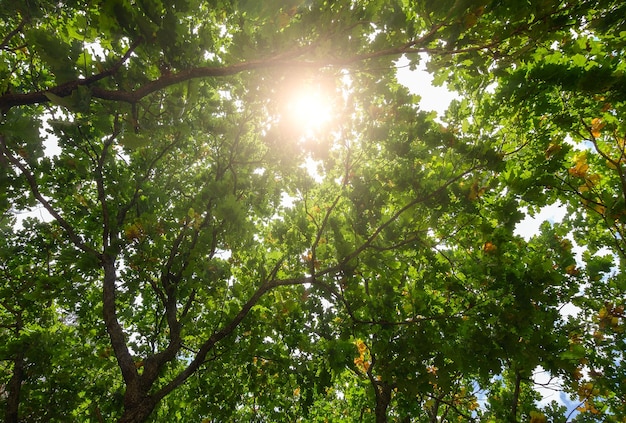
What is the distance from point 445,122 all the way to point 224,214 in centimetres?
404

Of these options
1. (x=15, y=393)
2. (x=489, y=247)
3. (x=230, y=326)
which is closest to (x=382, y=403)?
(x=230, y=326)

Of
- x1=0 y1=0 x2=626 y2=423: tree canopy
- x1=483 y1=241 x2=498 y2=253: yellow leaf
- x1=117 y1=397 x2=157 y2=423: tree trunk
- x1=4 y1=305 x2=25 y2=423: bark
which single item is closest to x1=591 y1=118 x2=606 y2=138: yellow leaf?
x1=0 y1=0 x2=626 y2=423: tree canopy

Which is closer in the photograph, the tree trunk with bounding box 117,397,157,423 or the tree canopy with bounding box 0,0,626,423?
the tree canopy with bounding box 0,0,626,423

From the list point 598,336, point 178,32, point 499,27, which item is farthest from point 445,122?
point 598,336

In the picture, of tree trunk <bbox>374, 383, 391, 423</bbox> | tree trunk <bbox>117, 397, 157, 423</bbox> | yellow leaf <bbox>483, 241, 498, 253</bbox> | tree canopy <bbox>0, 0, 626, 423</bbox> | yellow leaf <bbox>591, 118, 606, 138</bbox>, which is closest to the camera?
tree canopy <bbox>0, 0, 626, 423</bbox>

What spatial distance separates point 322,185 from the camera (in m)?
6.52

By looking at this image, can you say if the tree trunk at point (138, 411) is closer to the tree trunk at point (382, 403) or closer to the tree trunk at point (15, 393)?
the tree trunk at point (382, 403)

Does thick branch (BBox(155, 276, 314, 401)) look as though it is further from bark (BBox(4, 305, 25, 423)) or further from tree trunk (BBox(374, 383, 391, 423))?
bark (BBox(4, 305, 25, 423))

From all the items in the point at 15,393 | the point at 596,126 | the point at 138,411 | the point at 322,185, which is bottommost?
the point at 138,411

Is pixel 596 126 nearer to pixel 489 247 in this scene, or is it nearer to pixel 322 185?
pixel 489 247

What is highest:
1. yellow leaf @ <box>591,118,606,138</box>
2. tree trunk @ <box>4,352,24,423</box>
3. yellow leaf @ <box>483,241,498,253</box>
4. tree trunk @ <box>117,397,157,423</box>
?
yellow leaf @ <box>591,118,606,138</box>

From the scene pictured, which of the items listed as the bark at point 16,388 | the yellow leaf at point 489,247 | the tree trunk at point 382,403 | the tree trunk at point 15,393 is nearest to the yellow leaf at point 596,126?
the yellow leaf at point 489,247

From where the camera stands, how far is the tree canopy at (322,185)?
2.65 m

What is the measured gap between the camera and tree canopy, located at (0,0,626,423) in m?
2.65
